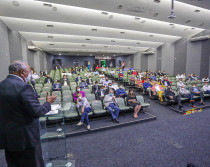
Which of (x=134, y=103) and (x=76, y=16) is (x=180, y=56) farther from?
(x=76, y=16)

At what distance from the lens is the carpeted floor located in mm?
2391

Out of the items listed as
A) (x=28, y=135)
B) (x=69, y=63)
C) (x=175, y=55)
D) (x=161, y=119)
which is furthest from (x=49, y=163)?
(x=69, y=63)

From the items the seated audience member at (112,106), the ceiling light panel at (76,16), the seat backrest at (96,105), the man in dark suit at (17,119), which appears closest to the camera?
the man in dark suit at (17,119)

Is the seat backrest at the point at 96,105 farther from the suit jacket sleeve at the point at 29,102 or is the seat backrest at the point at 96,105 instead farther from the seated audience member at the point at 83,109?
the suit jacket sleeve at the point at 29,102

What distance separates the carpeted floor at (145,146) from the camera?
7.84ft

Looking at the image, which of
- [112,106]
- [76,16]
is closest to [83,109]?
[112,106]

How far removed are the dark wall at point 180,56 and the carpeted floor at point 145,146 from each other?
938 cm

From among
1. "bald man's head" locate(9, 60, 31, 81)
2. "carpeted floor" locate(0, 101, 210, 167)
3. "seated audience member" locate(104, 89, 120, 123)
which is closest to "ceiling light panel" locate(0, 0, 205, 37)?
"seated audience member" locate(104, 89, 120, 123)

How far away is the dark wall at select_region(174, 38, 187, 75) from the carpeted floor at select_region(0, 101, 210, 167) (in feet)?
30.8

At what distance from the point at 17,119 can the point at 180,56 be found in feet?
45.9

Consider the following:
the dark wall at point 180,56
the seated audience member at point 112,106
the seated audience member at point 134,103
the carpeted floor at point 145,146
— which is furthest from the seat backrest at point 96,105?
the dark wall at point 180,56

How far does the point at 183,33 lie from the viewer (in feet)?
34.8

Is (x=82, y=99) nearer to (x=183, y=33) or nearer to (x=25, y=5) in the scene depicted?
(x=25, y=5)

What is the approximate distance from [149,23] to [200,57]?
19.0 ft
